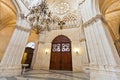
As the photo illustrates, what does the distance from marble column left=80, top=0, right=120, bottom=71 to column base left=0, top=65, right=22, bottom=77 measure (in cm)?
455

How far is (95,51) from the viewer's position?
5492 mm

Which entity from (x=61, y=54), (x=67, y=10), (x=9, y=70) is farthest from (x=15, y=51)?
(x=67, y=10)

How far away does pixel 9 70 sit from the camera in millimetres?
5848

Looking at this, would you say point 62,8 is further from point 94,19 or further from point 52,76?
point 52,76

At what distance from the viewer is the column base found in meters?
5.61

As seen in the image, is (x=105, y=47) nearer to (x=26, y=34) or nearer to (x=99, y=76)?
(x=99, y=76)

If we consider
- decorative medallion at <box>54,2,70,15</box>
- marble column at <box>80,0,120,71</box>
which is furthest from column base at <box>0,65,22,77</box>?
decorative medallion at <box>54,2,70,15</box>

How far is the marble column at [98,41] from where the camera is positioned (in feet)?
14.8

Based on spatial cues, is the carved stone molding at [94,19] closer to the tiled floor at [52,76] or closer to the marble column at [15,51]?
the tiled floor at [52,76]

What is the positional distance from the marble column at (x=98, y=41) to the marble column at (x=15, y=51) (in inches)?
175

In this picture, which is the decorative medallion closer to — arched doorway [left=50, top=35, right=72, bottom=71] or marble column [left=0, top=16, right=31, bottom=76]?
arched doorway [left=50, top=35, right=72, bottom=71]

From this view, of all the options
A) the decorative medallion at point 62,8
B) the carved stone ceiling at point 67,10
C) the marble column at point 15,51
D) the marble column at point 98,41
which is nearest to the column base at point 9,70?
the marble column at point 15,51

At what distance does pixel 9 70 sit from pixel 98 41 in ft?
17.6

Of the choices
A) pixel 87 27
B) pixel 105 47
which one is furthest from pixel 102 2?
pixel 105 47
